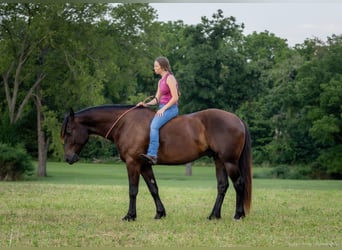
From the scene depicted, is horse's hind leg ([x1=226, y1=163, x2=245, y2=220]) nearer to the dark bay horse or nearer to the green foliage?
the dark bay horse

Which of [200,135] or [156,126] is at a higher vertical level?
[156,126]

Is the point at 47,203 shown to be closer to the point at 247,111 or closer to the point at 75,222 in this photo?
the point at 75,222

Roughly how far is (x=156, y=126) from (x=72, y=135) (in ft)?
Result: 4.97

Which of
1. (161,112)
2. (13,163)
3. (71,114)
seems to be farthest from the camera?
(13,163)

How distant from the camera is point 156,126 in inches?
431

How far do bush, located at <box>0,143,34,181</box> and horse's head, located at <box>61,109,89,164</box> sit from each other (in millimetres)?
21348

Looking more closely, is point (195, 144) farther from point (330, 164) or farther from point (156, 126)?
point (330, 164)

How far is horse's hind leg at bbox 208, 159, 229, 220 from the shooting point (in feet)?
36.5

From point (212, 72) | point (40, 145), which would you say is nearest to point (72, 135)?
point (40, 145)

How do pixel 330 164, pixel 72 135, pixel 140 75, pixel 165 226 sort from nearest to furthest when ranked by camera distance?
pixel 165 226 < pixel 72 135 < pixel 330 164 < pixel 140 75

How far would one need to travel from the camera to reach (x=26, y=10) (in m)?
41.0

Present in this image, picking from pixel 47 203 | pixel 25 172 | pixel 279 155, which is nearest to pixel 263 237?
pixel 47 203

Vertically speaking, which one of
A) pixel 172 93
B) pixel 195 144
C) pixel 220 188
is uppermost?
pixel 172 93

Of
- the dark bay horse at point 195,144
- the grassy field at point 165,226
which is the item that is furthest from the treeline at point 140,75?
the dark bay horse at point 195,144
